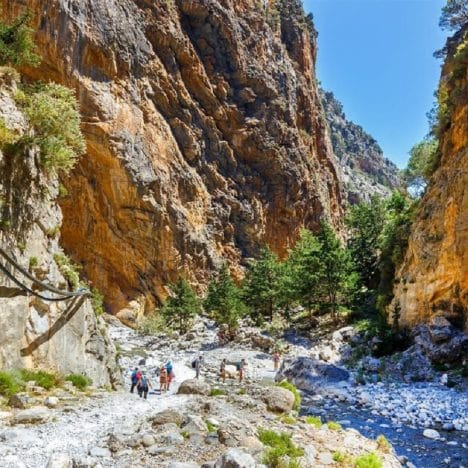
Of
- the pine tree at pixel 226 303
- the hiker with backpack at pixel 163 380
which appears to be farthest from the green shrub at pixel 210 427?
the pine tree at pixel 226 303

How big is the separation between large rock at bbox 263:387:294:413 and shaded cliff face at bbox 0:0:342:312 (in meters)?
34.4

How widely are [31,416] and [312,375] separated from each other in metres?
15.2

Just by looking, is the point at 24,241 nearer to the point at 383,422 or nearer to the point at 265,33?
the point at 383,422

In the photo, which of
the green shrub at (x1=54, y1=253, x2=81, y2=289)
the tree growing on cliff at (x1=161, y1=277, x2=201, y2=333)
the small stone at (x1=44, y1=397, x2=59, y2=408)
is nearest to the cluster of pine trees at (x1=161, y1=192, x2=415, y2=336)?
the tree growing on cliff at (x1=161, y1=277, x2=201, y2=333)

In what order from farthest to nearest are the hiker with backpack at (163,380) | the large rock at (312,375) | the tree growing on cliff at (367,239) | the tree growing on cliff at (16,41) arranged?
the tree growing on cliff at (367,239), the large rock at (312,375), the hiker with backpack at (163,380), the tree growing on cliff at (16,41)

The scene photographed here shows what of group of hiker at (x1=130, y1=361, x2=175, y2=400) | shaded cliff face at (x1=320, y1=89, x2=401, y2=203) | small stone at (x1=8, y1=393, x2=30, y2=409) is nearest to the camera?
small stone at (x1=8, y1=393, x2=30, y2=409)

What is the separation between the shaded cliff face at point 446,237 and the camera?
22.6 meters

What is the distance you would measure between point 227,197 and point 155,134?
1311cm

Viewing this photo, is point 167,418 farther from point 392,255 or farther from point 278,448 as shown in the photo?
point 392,255

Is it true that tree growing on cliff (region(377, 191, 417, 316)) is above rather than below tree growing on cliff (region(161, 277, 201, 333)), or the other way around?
above

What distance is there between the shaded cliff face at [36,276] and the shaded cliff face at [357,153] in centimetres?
12036

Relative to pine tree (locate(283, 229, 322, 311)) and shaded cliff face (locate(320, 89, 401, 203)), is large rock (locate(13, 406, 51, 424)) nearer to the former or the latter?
pine tree (locate(283, 229, 322, 311))

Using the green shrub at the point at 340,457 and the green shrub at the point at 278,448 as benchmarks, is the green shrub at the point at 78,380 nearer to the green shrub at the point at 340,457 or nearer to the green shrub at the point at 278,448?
the green shrub at the point at 278,448

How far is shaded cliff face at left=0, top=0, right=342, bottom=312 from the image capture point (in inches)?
1663
